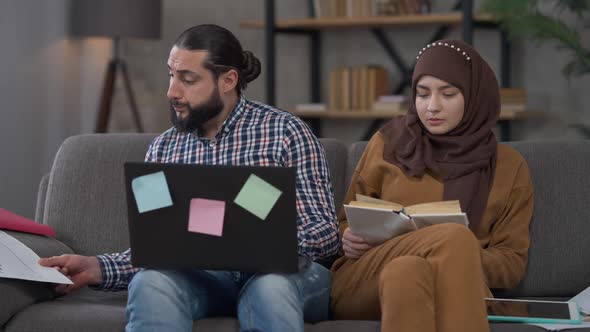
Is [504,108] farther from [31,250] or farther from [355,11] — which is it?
[31,250]

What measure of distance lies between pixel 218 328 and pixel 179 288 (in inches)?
5.7

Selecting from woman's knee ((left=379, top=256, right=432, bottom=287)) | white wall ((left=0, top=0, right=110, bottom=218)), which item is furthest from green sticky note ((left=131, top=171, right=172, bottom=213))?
white wall ((left=0, top=0, right=110, bottom=218))

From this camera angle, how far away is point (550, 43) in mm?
5270

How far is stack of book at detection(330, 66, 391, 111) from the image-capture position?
539 centimetres

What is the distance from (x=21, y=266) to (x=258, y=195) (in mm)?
678

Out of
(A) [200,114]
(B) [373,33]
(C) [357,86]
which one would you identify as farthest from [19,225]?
(B) [373,33]

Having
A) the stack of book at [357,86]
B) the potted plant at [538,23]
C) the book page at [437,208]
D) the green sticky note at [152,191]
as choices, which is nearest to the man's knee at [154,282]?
the green sticky note at [152,191]

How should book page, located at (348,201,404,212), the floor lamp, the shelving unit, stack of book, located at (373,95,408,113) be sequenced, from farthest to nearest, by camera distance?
stack of book, located at (373,95,408,113) → the shelving unit → the floor lamp → book page, located at (348,201,404,212)

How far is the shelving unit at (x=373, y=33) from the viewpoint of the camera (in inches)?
200

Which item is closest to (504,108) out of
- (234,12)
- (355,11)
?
(355,11)

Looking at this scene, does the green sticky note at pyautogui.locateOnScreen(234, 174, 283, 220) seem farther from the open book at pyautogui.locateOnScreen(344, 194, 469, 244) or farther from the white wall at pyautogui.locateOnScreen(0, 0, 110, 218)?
the white wall at pyautogui.locateOnScreen(0, 0, 110, 218)

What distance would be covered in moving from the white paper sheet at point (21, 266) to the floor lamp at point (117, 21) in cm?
245

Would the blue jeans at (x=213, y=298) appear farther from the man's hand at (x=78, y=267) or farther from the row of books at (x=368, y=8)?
the row of books at (x=368, y=8)

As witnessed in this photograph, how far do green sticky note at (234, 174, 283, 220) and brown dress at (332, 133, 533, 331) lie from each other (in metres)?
0.29
